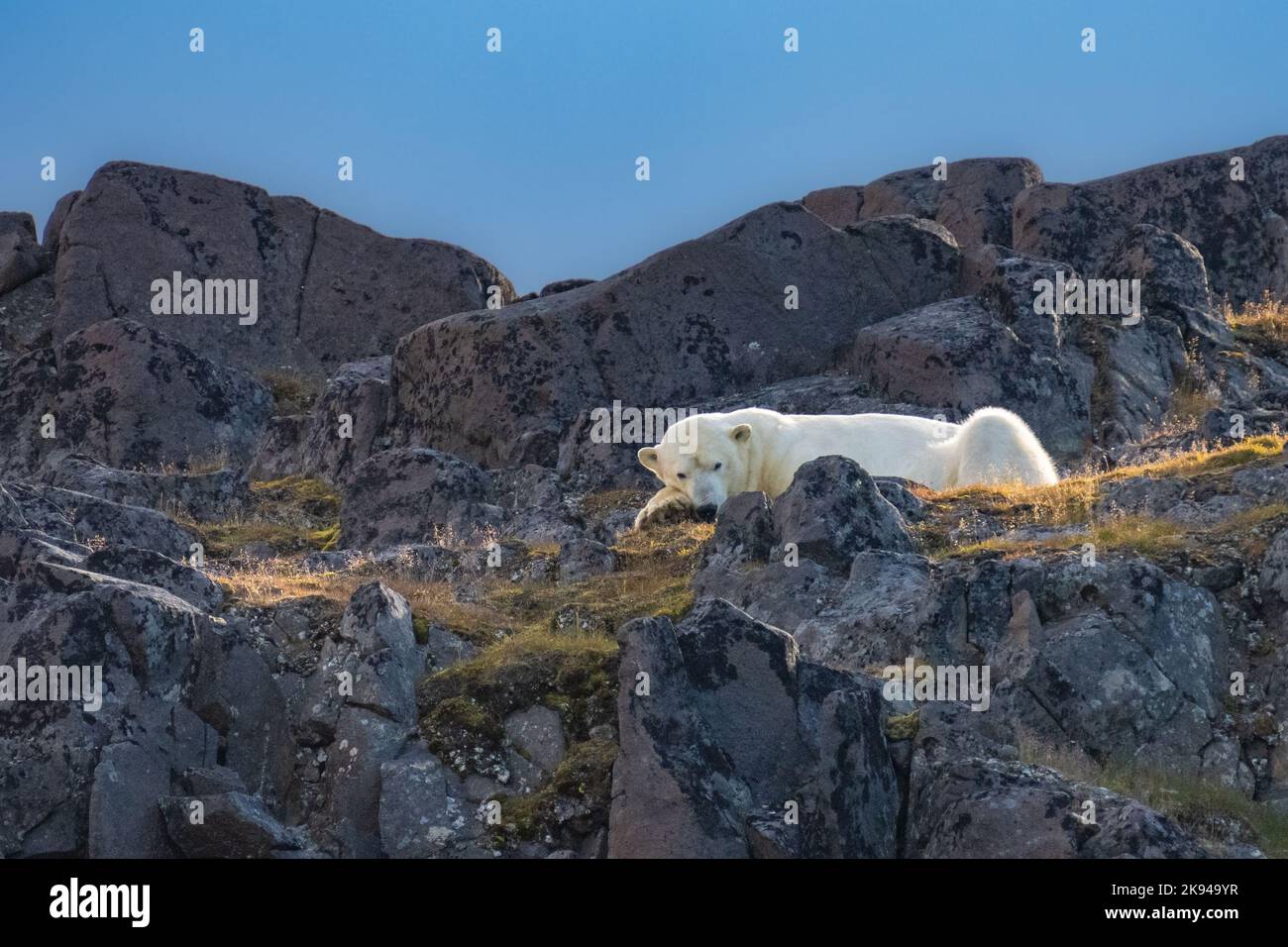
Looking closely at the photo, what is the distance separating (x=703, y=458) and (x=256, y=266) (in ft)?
67.5

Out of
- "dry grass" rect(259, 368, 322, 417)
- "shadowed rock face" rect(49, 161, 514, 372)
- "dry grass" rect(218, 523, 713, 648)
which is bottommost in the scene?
"dry grass" rect(218, 523, 713, 648)

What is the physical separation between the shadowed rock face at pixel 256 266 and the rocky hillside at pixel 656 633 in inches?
343

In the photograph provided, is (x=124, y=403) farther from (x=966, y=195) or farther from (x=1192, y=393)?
(x=966, y=195)

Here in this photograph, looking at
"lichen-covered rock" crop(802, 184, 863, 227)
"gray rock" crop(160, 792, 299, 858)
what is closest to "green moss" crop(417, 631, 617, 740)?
"gray rock" crop(160, 792, 299, 858)

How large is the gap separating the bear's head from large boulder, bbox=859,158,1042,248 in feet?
68.3

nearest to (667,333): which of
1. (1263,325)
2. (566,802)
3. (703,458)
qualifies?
(703,458)

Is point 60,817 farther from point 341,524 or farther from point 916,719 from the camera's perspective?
point 341,524

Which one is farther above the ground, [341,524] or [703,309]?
[703,309]

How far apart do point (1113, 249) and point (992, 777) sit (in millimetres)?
23585

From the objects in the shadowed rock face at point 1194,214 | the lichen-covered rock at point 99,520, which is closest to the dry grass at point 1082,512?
the lichen-covered rock at point 99,520

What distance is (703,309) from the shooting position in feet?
98.5

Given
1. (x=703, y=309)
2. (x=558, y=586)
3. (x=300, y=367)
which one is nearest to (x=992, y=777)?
(x=558, y=586)

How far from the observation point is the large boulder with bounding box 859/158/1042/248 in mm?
41188

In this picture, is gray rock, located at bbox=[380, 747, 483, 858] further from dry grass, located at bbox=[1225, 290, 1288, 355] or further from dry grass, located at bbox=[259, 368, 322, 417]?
dry grass, located at bbox=[1225, 290, 1288, 355]
